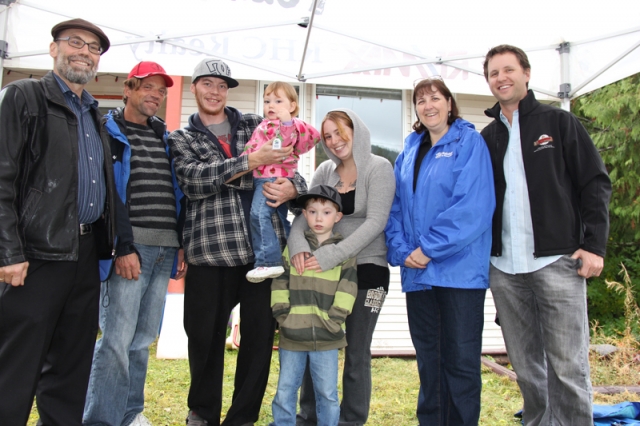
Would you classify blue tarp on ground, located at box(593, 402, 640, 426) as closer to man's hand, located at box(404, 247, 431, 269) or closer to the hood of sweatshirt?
man's hand, located at box(404, 247, 431, 269)

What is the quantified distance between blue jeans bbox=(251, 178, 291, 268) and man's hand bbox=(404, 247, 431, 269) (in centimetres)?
77

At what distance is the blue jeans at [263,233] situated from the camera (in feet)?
9.63

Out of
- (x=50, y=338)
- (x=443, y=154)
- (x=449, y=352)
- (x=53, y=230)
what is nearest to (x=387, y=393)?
(x=449, y=352)

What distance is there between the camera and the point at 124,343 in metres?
2.93

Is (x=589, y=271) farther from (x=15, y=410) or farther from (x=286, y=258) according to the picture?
(x=15, y=410)

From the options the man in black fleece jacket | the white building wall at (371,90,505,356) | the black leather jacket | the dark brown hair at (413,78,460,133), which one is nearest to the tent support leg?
the white building wall at (371,90,505,356)

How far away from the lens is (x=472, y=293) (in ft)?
9.14

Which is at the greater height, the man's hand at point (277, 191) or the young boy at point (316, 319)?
the man's hand at point (277, 191)

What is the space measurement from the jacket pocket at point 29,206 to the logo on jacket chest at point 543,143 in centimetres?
261

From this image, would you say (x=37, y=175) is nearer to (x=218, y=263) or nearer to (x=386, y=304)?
(x=218, y=263)

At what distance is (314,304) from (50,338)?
139 cm

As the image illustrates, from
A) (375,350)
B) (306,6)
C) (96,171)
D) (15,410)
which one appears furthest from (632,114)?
(15,410)

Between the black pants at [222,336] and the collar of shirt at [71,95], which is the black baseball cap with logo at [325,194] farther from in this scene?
the collar of shirt at [71,95]

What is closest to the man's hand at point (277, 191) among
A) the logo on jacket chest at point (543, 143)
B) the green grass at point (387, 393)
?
the logo on jacket chest at point (543, 143)
